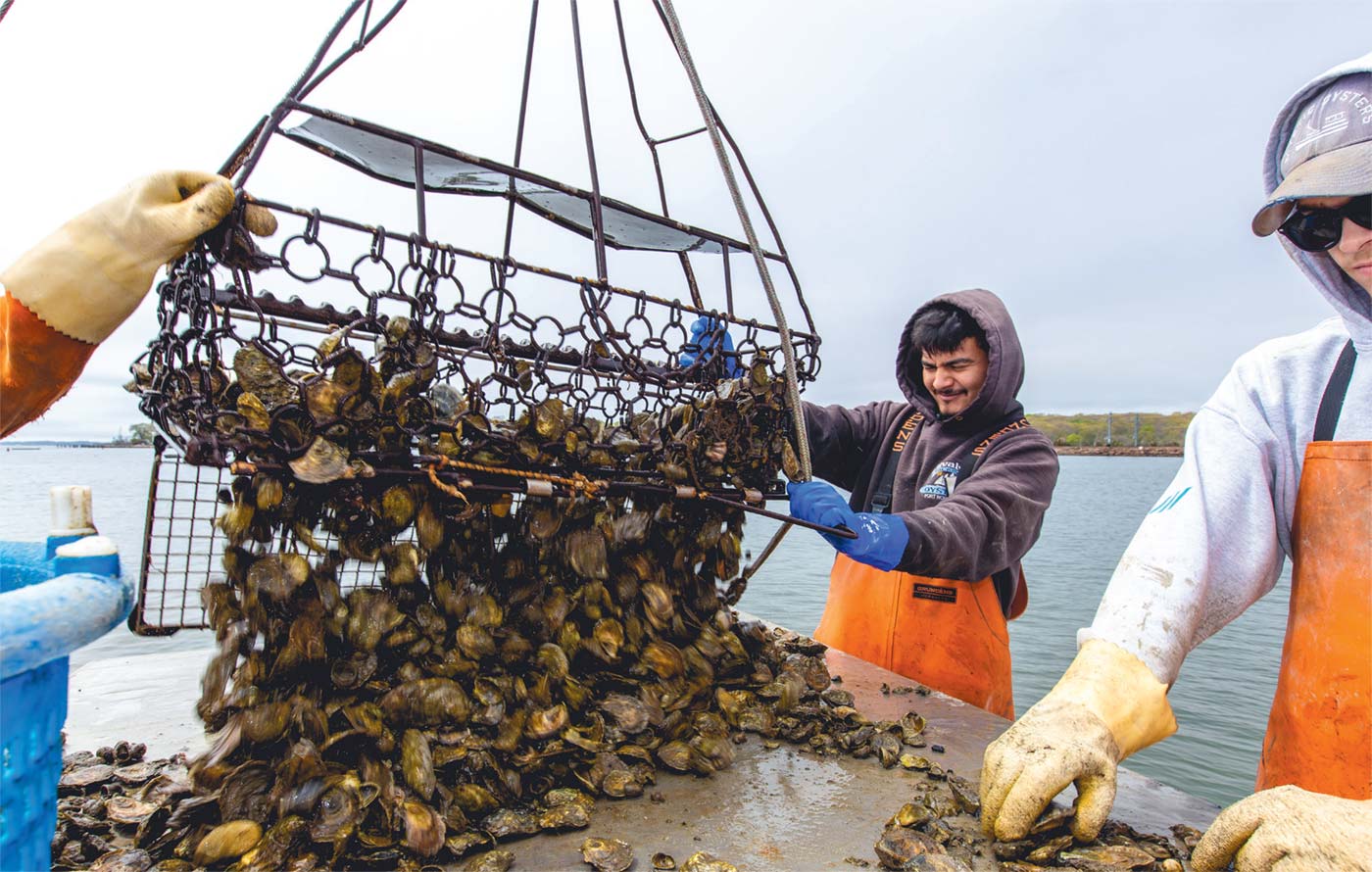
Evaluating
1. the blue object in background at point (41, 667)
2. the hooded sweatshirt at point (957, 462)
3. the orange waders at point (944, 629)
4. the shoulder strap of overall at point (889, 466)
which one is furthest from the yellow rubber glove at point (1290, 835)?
the shoulder strap of overall at point (889, 466)

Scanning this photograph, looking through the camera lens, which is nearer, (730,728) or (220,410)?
(220,410)

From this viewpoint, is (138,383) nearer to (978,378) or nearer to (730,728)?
(730,728)

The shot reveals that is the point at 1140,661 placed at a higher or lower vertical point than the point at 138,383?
lower

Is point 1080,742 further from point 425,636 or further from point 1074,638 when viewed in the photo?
point 1074,638

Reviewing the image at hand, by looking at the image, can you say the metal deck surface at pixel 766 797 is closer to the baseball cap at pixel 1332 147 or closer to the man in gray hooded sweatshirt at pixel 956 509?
the man in gray hooded sweatshirt at pixel 956 509

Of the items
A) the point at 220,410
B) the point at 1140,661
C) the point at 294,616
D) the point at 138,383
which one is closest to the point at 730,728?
the point at 1140,661

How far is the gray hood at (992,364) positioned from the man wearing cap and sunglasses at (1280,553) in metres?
0.99

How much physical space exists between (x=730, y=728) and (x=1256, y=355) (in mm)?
1937

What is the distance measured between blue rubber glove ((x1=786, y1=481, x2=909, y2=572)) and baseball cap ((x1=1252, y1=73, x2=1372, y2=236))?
4.53ft

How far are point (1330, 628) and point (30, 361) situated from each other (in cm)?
320

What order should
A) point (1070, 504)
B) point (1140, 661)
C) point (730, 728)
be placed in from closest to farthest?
point (1140, 661) < point (730, 728) < point (1070, 504)

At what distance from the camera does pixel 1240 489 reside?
195 centimetres

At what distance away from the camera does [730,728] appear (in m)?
2.04

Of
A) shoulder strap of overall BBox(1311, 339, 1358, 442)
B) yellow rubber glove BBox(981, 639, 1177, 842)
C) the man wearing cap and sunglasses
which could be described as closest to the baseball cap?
the man wearing cap and sunglasses
